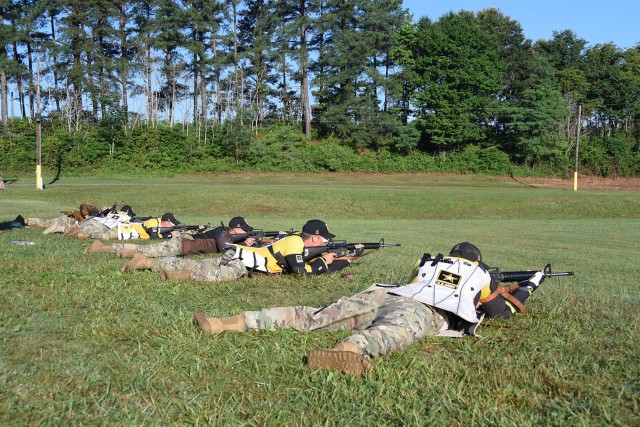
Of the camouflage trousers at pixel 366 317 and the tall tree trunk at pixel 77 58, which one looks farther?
the tall tree trunk at pixel 77 58

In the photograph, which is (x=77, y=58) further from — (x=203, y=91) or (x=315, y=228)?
(x=315, y=228)

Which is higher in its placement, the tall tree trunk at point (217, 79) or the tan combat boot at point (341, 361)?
the tall tree trunk at point (217, 79)

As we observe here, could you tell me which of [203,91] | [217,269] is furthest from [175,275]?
[203,91]

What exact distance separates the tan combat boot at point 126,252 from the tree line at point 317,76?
166 ft

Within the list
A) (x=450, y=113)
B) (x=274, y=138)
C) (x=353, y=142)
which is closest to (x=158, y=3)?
(x=274, y=138)

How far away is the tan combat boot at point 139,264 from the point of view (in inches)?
373

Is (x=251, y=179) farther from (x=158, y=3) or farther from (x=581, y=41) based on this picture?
(x=581, y=41)

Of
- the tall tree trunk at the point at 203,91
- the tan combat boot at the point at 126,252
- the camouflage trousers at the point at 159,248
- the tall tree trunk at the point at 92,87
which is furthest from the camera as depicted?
the tall tree trunk at the point at 203,91

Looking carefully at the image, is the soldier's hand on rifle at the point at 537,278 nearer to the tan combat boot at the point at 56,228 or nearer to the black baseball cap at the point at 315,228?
the black baseball cap at the point at 315,228

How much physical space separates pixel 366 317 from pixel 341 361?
1457 millimetres

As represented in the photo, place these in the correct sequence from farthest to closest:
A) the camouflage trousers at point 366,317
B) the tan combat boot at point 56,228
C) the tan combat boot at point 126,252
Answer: the tan combat boot at point 56,228, the tan combat boot at point 126,252, the camouflage trousers at point 366,317

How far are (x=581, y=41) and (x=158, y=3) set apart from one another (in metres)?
58.6

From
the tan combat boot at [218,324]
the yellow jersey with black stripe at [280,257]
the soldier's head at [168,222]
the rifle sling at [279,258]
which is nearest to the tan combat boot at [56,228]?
the soldier's head at [168,222]

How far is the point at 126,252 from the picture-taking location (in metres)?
11.8
